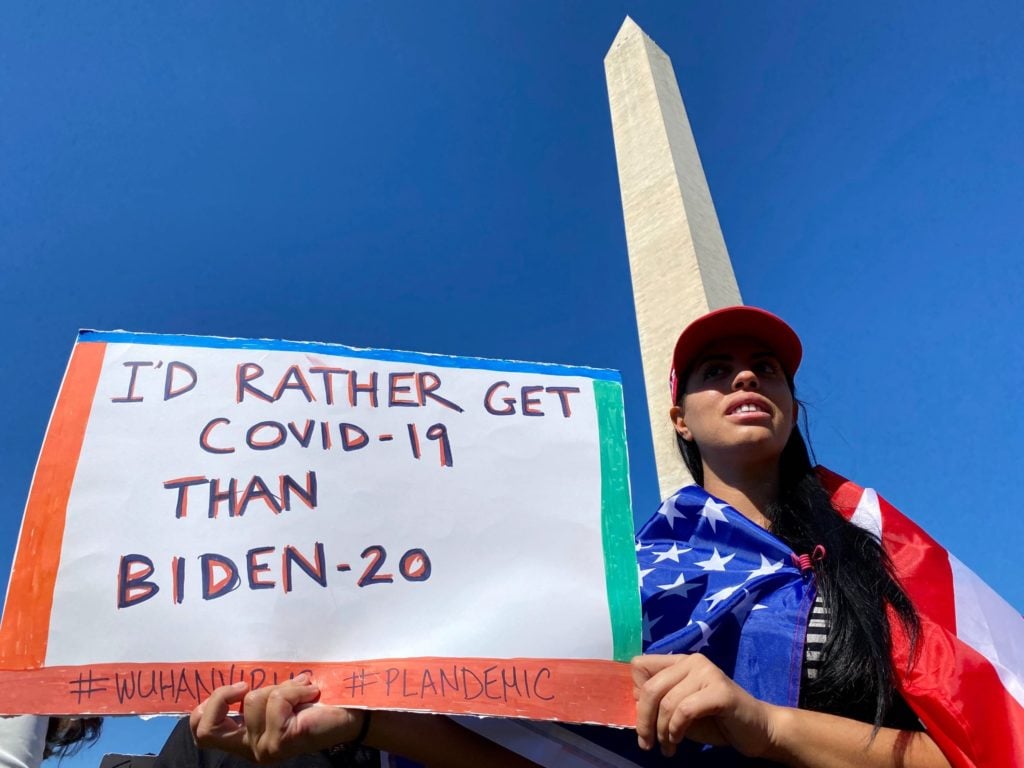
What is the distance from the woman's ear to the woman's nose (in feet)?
0.76

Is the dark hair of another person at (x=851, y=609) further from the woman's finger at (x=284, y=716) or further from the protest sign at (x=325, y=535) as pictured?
the woman's finger at (x=284, y=716)

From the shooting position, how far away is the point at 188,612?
1.35 meters

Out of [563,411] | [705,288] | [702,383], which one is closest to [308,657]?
[563,411]

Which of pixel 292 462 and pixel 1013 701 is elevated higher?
pixel 292 462

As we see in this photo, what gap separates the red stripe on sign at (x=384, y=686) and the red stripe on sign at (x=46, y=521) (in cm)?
6

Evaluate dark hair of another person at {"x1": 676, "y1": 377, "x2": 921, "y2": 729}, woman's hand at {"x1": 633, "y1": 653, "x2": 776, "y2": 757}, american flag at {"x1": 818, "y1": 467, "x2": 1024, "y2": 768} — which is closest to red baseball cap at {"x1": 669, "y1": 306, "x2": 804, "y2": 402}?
dark hair of another person at {"x1": 676, "y1": 377, "x2": 921, "y2": 729}

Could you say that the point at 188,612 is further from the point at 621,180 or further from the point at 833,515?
the point at 621,180

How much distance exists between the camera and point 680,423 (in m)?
2.25

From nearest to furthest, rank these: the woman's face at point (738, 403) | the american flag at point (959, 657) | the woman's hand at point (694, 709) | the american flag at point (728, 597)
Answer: the woman's hand at point (694, 709) < the american flag at point (959, 657) < the american flag at point (728, 597) < the woman's face at point (738, 403)

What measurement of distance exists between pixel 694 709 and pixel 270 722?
690 mm

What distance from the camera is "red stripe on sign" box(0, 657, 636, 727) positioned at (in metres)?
1.26

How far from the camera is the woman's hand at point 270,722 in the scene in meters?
1.24

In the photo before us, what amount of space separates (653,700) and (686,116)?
31.8 ft

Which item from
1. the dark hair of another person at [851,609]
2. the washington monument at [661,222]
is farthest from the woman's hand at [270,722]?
the washington monument at [661,222]
